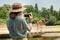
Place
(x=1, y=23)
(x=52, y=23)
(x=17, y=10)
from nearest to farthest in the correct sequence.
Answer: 1. (x=17, y=10)
2. (x=1, y=23)
3. (x=52, y=23)

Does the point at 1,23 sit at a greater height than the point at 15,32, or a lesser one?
lesser

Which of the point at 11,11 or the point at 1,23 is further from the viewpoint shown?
the point at 1,23

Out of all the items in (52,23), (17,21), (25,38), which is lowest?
(52,23)

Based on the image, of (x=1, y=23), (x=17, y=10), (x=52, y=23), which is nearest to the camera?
(x=17, y=10)

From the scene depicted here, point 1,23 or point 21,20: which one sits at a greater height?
point 21,20

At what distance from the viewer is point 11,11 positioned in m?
2.28

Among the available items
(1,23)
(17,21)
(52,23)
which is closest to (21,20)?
(17,21)

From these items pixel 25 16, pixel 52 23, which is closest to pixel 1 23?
pixel 52 23

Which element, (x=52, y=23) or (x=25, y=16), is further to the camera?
(x=52, y=23)

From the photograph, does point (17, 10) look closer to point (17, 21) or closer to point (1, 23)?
point (17, 21)

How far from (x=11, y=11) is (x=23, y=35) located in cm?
24

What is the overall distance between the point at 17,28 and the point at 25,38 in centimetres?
12

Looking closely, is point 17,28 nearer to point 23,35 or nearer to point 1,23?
point 23,35

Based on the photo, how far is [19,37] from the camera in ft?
7.62
